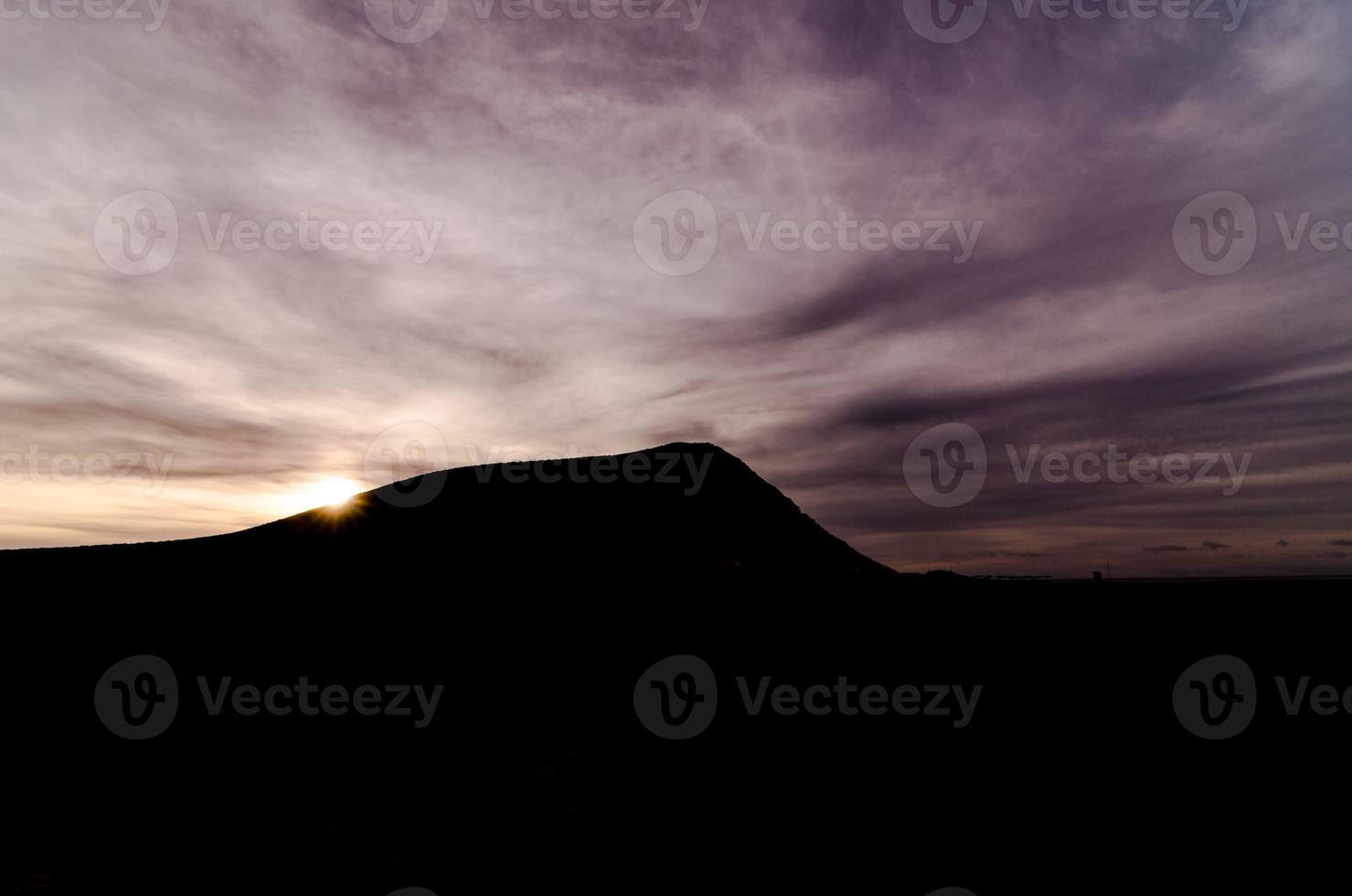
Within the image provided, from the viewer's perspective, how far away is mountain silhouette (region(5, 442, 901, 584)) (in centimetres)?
3100

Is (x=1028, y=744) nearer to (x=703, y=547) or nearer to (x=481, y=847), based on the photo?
(x=481, y=847)

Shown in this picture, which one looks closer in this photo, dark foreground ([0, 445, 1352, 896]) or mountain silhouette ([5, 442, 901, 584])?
dark foreground ([0, 445, 1352, 896])

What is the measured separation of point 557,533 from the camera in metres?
34.2

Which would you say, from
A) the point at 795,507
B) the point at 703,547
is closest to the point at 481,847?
the point at 703,547

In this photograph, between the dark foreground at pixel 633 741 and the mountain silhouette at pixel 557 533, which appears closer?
the dark foreground at pixel 633 741

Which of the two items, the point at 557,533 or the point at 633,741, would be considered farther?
the point at 557,533

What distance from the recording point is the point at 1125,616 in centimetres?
3506

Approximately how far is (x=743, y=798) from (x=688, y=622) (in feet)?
41.4

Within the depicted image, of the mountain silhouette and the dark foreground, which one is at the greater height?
the mountain silhouette

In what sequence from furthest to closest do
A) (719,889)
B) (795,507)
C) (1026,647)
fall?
(795,507)
(1026,647)
(719,889)

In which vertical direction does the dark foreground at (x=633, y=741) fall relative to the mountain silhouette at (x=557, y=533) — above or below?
below

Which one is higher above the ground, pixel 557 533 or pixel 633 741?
pixel 557 533

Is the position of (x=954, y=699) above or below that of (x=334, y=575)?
below

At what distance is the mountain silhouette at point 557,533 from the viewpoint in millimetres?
31000
